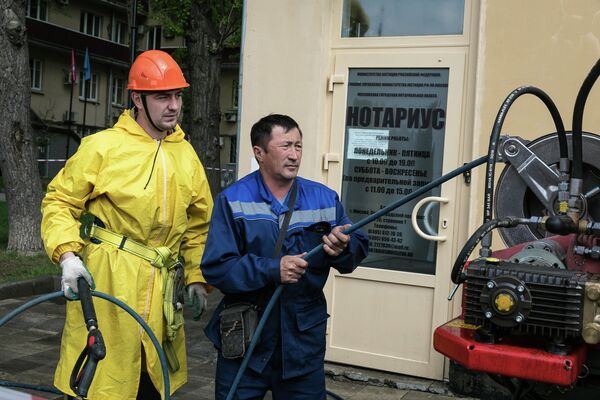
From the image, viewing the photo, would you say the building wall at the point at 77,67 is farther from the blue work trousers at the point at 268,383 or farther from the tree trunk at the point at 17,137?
the blue work trousers at the point at 268,383

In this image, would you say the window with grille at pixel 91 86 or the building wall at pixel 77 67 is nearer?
the building wall at pixel 77 67

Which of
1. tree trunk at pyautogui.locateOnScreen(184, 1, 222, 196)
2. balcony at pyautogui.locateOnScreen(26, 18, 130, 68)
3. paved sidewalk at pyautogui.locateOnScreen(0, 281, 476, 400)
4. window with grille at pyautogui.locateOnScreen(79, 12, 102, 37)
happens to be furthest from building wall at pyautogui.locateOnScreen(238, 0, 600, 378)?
window with grille at pyautogui.locateOnScreen(79, 12, 102, 37)

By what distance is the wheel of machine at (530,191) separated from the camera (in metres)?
2.90

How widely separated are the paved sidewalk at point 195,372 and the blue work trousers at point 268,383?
68.2 inches

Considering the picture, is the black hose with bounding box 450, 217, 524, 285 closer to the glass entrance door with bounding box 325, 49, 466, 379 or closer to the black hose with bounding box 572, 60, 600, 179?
the black hose with bounding box 572, 60, 600, 179

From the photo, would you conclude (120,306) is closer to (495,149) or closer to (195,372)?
(495,149)

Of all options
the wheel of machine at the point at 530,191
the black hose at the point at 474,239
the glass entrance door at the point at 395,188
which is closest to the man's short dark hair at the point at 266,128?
the wheel of machine at the point at 530,191

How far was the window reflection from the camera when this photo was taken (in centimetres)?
569

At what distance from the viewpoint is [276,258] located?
10.8 feet

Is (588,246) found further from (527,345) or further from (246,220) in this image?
(246,220)

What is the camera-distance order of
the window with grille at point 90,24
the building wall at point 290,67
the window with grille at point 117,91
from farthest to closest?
1. the window with grille at point 117,91
2. the window with grille at point 90,24
3. the building wall at point 290,67

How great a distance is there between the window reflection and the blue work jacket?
275 centimetres

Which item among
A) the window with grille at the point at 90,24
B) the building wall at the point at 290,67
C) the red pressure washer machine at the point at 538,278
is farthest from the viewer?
the window with grille at the point at 90,24

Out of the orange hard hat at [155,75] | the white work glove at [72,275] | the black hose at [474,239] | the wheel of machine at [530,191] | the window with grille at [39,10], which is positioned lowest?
the white work glove at [72,275]
